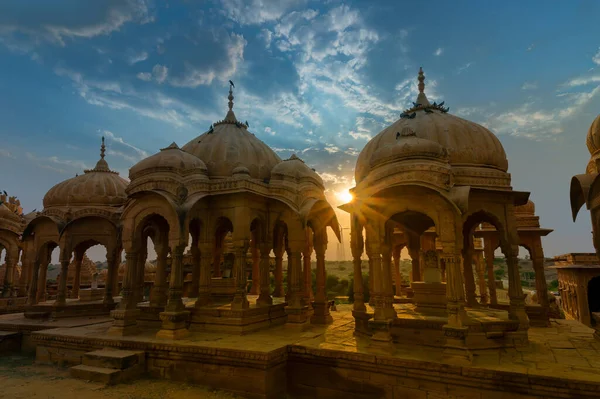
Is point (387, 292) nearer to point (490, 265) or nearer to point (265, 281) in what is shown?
point (265, 281)

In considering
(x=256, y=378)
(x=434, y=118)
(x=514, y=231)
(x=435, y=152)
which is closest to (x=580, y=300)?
(x=514, y=231)

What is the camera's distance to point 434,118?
13.4m

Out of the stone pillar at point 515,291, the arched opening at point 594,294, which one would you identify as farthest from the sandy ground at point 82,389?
the arched opening at point 594,294

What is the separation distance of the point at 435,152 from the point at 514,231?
3.86 meters

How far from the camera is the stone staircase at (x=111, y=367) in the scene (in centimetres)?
920

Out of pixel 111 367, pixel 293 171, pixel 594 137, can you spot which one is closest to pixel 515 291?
pixel 594 137

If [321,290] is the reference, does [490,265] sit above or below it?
above

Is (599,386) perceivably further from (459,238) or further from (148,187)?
(148,187)

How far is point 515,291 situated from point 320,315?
22.2 feet

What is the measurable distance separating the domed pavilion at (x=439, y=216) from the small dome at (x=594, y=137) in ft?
8.39

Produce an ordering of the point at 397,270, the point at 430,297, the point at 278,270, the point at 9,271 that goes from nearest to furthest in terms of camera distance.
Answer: the point at 430,297
the point at 278,270
the point at 9,271
the point at 397,270

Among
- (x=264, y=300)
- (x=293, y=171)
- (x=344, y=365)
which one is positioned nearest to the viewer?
(x=344, y=365)

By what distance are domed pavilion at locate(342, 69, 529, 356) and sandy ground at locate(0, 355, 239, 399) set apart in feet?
16.8

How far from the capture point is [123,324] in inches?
464
